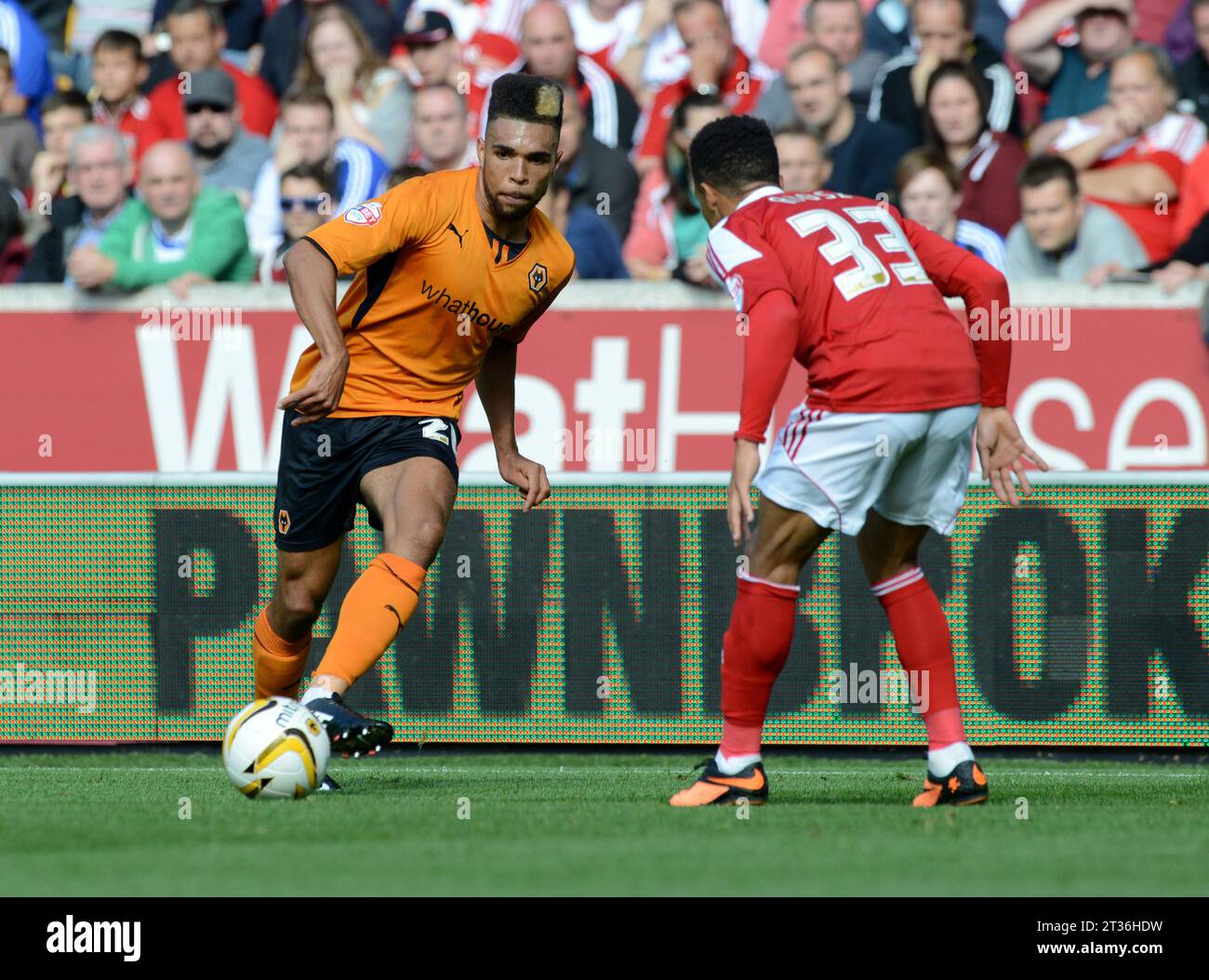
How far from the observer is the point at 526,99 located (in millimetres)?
6352

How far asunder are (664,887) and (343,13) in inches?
352

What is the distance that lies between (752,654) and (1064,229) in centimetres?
444

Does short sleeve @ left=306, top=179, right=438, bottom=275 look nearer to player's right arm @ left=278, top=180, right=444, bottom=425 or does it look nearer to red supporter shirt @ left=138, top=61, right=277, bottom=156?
player's right arm @ left=278, top=180, right=444, bottom=425

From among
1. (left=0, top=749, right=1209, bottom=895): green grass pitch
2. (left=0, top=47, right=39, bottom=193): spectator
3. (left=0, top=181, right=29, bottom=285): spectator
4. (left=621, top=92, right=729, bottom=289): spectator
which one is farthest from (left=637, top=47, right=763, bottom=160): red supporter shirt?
(left=0, top=749, right=1209, bottom=895): green grass pitch

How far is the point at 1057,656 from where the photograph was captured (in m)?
8.48

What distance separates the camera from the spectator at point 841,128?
1069 centimetres

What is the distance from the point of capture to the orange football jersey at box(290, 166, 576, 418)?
6.61 meters

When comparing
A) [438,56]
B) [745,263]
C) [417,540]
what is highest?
[438,56]

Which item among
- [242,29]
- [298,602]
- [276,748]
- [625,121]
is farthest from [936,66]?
[276,748]

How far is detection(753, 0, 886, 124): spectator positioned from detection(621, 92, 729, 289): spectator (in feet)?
2.57

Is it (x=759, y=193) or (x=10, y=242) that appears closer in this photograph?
(x=759, y=193)

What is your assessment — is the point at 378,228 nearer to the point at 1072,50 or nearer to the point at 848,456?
the point at 848,456

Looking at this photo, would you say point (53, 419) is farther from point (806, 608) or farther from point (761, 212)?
point (761, 212)
